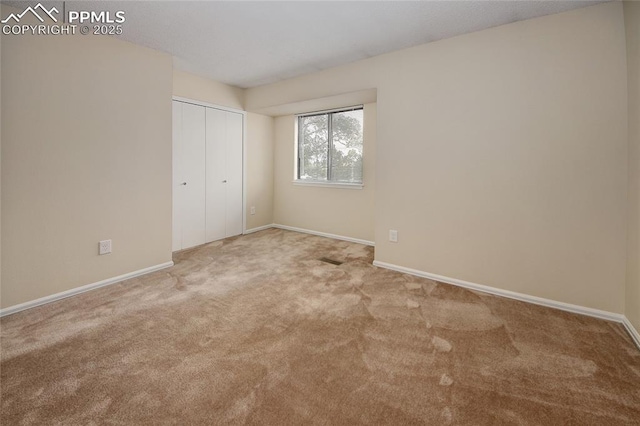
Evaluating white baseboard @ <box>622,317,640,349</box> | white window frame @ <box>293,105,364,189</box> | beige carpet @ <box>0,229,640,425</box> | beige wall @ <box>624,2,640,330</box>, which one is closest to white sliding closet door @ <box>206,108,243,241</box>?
white window frame @ <box>293,105,364,189</box>

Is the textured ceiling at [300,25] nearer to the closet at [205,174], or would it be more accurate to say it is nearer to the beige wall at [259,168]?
the closet at [205,174]

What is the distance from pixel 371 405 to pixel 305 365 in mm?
436

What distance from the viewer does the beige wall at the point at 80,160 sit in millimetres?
2273

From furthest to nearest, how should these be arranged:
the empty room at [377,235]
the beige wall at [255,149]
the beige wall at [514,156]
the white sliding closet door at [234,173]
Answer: the white sliding closet door at [234,173] < the beige wall at [255,149] < the beige wall at [514,156] < the empty room at [377,235]

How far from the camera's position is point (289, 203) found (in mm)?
5355

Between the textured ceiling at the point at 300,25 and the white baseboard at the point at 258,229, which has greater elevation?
the textured ceiling at the point at 300,25

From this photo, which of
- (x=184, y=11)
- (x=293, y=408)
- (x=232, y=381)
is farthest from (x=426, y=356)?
(x=184, y=11)

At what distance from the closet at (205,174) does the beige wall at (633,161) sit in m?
→ 4.37

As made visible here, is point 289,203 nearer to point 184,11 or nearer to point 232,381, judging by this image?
point 184,11

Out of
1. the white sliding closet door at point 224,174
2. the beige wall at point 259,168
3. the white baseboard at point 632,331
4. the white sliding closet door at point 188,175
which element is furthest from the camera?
the beige wall at point 259,168

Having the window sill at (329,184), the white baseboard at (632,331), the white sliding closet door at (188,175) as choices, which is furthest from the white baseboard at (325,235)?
the white baseboard at (632,331)

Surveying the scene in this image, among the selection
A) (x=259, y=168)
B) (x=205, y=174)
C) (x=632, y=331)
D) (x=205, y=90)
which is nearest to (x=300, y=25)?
(x=205, y=90)

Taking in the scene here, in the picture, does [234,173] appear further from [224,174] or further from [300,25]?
[300,25]

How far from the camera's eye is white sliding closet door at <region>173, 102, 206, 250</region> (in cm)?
398
